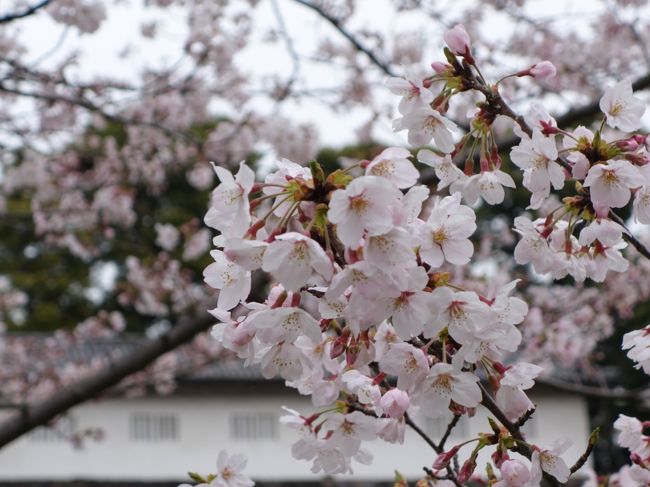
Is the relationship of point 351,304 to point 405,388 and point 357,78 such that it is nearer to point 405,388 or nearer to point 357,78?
point 405,388

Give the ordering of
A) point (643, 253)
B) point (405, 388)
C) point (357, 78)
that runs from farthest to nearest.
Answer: point (357, 78), point (643, 253), point (405, 388)

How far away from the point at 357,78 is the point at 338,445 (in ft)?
20.7

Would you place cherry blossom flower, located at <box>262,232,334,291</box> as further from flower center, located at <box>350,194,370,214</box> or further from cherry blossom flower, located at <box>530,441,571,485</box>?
cherry blossom flower, located at <box>530,441,571,485</box>

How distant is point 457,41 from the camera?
1374mm

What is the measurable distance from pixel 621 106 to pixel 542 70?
0.15 m

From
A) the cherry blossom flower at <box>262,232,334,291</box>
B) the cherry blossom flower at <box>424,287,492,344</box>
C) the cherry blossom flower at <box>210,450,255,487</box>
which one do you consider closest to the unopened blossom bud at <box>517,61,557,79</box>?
the cherry blossom flower at <box>424,287,492,344</box>

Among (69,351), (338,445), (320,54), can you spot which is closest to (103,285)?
(69,351)

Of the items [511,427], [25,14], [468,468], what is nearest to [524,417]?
[511,427]

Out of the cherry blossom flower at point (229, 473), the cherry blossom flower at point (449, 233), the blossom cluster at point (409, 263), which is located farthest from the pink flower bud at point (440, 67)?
the cherry blossom flower at point (229, 473)

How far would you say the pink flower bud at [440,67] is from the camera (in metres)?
1.39

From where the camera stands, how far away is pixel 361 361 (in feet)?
4.34

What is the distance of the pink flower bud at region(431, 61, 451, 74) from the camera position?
1390 millimetres

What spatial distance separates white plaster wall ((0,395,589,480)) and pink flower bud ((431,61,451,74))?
14295 mm

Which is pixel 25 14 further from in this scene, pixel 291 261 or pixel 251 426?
pixel 251 426
